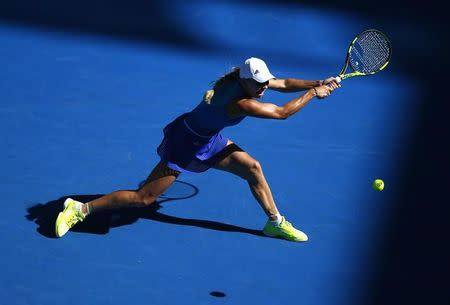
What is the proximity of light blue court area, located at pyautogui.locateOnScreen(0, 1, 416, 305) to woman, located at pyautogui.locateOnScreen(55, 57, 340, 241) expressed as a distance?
0.22m

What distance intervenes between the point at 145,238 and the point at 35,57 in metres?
3.61

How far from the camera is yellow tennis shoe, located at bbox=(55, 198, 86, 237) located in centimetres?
686

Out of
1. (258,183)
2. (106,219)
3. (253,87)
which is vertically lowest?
(106,219)

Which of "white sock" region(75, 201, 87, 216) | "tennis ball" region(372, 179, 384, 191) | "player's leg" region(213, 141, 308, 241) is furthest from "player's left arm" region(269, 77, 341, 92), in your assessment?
"white sock" region(75, 201, 87, 216)

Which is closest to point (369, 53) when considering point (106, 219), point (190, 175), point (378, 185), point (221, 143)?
point (378, 185)

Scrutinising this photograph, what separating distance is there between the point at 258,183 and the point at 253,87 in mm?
891

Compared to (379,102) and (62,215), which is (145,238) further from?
(379,102)

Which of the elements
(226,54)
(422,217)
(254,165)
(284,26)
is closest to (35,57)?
(226,54)

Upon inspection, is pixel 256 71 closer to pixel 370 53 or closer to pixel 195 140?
pixel 195 140

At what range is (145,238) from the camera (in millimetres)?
6938

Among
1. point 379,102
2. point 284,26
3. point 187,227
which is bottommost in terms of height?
point 187,227

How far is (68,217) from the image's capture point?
6.93 m

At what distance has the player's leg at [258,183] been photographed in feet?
22.0

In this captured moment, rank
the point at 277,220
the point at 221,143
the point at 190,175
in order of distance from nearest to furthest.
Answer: the point at 221,143 → the point at 277,220 → the point at 190,175
